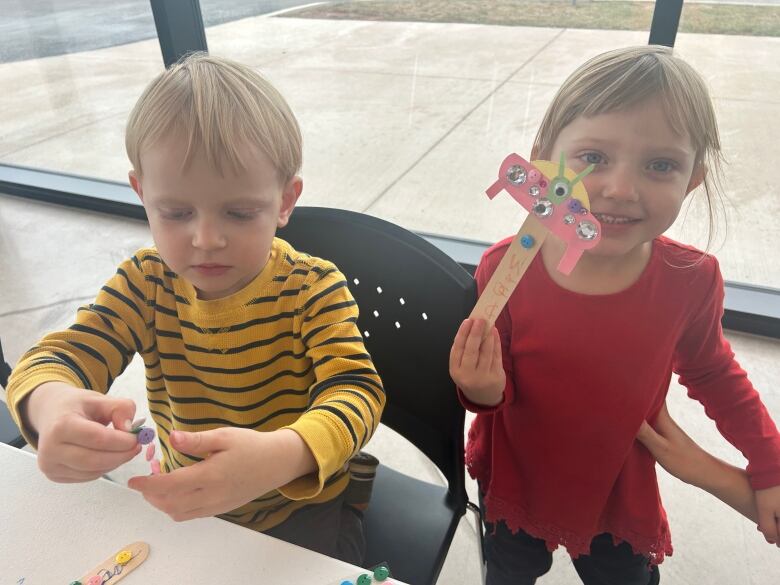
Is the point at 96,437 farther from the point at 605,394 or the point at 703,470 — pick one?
the point at 703,470

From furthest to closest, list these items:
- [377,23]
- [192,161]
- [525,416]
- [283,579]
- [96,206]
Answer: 1. [377,23]
2. [96,206]
3. [525,416]
4. [192,161]
5. [283,579]

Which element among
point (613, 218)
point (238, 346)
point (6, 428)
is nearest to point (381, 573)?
point (238, 346)

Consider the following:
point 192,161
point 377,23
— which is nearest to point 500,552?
point 192,161

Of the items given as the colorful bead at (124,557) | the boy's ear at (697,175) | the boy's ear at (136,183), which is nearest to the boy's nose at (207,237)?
the boy's ear at (136,183)

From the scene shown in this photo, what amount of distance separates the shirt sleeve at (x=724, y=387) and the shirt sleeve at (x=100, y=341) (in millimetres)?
788

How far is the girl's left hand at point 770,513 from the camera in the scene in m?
0.86

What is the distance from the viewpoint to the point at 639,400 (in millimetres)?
902

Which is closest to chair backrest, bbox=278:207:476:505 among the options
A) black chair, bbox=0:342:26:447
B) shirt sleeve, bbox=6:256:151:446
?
shirt sleeve, bbox=6:256:151:446

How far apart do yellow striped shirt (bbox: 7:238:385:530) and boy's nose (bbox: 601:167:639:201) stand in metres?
0.36

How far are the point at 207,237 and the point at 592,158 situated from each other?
481 millimetres

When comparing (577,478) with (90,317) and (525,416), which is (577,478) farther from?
(90,317)

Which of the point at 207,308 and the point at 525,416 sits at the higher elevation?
the point at 207,308

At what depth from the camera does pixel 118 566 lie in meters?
0.60

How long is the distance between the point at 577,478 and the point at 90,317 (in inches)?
29.7
